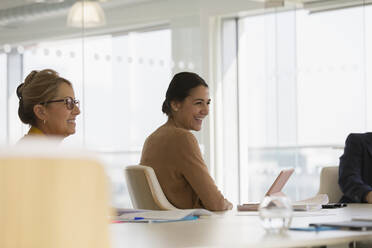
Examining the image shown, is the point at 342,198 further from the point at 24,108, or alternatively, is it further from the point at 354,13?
the point at 354,13

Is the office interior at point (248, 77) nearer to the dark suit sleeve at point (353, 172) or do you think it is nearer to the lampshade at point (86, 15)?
the lampshade at point (86, 15)

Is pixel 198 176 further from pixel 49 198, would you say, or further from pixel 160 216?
pixel 49 198

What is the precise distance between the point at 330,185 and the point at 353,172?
0.15 m

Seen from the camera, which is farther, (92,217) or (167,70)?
(167,70)

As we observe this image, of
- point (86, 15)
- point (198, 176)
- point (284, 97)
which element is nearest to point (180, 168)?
point (198, 176)

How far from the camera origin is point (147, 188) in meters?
3.27

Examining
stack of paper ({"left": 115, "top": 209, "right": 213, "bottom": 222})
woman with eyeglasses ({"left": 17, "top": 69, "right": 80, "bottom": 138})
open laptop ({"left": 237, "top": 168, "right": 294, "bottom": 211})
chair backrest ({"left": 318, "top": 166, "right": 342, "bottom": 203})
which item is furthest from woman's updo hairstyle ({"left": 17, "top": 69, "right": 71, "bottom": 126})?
chair backrest ({"left": 318, "top": 166, "right": 342, "bottom": 203})

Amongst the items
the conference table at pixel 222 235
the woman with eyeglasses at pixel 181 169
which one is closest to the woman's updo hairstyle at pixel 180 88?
the woman with eyeglasses at pixel 181 169

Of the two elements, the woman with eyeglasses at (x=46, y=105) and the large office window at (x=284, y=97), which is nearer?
the woman with eyeglasses at (x=46, y=105)

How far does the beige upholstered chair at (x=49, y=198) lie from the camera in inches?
31.1

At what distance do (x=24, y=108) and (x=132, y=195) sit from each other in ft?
2.20

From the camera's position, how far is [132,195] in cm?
A: 343

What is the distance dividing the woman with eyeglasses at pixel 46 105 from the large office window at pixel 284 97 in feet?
12.0

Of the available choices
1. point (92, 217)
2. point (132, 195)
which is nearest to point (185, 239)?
point (92, 217)
